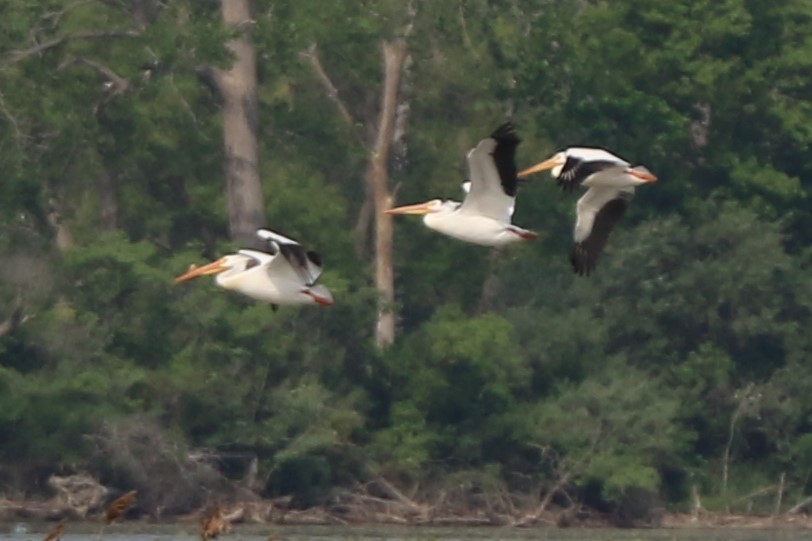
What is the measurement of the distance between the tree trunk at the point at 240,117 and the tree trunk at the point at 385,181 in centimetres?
153

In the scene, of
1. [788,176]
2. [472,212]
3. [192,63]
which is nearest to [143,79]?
[192,63]

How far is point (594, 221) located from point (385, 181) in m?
14.8

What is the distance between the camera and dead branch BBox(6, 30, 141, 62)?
33.0 meters

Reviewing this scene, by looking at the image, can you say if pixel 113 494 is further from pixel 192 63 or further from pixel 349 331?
pixel 192 63

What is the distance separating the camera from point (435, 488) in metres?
30.3

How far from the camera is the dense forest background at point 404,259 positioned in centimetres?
3006

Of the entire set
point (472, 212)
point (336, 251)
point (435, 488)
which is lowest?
point (435, 488)

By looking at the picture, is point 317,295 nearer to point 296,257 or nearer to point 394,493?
point 296,257

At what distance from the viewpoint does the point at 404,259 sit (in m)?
33.9

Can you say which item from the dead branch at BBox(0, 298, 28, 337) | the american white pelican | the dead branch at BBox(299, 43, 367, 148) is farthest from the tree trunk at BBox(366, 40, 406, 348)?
the american white pelican

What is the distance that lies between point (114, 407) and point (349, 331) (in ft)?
12.1

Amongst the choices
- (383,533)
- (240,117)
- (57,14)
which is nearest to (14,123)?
(57,14)

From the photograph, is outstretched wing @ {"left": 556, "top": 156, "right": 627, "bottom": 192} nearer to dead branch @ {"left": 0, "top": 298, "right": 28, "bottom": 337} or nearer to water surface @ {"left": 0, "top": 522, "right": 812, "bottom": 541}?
water surface @ {"left": 0, "top": 522, "right": 812, "bottom": 541}

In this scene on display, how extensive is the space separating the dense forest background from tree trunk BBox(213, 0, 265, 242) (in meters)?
0.04
